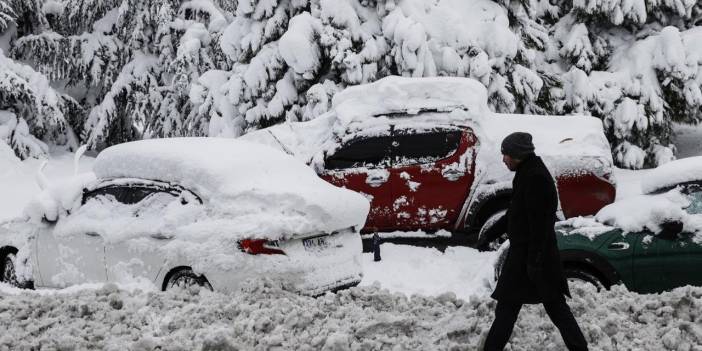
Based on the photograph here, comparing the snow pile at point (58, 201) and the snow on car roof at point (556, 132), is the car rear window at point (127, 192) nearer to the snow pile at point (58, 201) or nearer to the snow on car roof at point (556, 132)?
the snow pile at point (58, 201)

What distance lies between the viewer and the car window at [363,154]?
8773 mm

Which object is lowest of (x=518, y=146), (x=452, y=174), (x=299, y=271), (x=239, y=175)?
(x=452, y=174)

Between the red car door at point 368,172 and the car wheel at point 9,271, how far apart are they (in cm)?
385

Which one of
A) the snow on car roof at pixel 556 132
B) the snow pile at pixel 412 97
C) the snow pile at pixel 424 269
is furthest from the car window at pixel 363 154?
the snow on car roof at pixel 556 132

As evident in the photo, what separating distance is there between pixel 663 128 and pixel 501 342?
415 inches

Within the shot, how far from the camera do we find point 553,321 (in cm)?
406

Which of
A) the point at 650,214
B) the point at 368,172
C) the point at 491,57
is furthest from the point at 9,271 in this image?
the point at 491,57

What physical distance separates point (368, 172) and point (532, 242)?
4.84 m

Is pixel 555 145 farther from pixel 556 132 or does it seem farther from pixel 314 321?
pixel 314 321

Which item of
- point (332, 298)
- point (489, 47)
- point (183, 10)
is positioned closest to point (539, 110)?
point (489, 47)

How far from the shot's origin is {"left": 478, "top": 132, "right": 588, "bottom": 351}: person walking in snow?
3918 mm

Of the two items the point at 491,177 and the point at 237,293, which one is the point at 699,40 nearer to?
the point at 491,177

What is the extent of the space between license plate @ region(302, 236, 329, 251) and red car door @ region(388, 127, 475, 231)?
2.67 meters

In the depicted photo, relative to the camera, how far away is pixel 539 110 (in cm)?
1332
